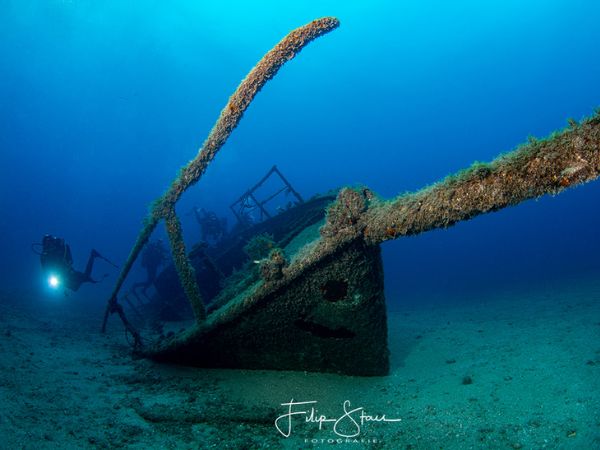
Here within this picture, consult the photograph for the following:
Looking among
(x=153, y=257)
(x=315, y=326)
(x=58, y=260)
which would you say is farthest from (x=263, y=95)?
(x=315, y=326)

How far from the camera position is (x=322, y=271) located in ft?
12.7

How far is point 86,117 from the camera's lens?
141m

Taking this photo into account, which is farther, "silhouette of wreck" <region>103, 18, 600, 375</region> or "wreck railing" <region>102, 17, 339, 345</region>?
"wreck railing" <region>102, 17, 339, 345</region>

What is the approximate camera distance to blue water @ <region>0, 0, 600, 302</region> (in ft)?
396

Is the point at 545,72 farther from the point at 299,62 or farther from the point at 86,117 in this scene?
the point at 86,117

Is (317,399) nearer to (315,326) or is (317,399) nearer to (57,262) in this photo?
(315,326)

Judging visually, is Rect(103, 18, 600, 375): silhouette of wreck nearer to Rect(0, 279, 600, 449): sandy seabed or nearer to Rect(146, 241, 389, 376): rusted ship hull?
Rect(146, 241, 389, 376): rusted ship hull

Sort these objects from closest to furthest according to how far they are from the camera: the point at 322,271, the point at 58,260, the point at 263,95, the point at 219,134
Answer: the point at 219,134
the point at 322,271
the point at 58,260
the point at 263,95

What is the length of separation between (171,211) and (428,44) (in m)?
184

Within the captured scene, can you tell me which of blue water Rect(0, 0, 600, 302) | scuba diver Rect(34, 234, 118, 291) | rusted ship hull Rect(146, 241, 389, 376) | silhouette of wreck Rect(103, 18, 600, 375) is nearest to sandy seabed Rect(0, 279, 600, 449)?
rusted ship hull Rect(146, 241, 389, 376)

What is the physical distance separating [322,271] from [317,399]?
1.53 meters

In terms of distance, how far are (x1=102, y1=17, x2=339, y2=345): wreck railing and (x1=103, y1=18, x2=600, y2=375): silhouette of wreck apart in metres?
0.01

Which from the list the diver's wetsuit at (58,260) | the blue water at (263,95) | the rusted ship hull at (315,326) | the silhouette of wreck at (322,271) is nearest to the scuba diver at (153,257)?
the diver's wetsuit at (58,260)

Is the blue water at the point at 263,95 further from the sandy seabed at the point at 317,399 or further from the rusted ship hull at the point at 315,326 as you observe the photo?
the rusted ship hull at the point at 315,326
